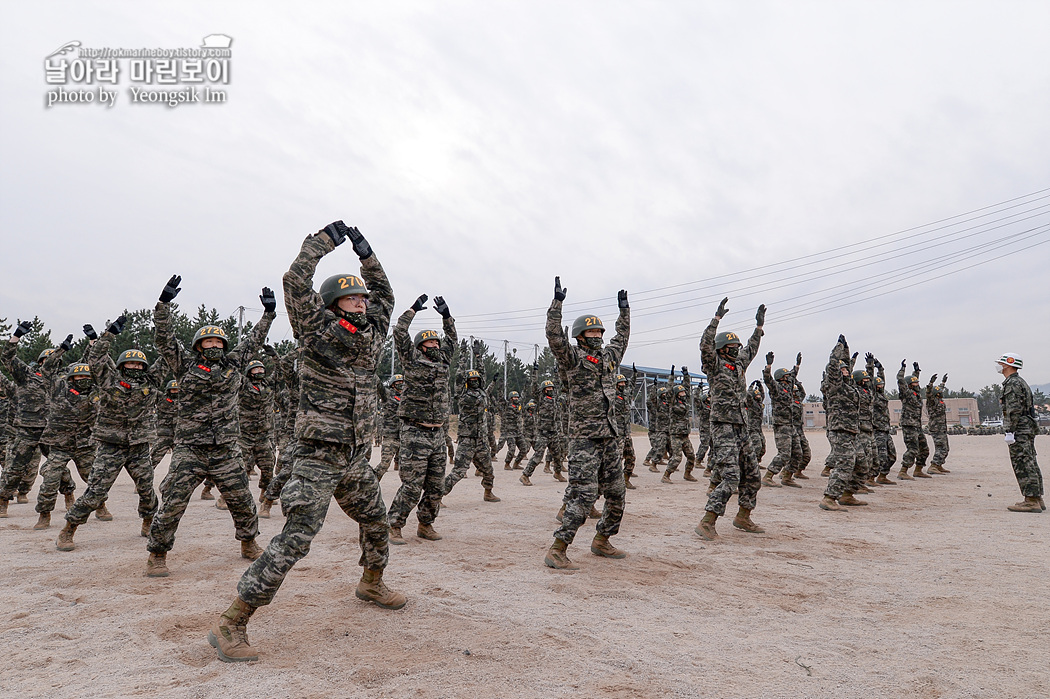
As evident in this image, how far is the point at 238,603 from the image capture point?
154 inches

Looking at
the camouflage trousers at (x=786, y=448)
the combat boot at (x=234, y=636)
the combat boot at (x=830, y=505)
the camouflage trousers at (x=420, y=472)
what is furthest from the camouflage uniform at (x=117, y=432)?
the camouflage trousers at (x=786, y=448)

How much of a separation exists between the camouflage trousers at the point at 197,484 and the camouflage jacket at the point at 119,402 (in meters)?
1.92

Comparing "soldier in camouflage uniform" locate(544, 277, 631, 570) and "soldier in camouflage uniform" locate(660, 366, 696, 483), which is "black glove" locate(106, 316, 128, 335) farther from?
"soldier in camouflage uniform" locate(660, 366, 696, 483)

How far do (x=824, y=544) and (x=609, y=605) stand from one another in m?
3.95

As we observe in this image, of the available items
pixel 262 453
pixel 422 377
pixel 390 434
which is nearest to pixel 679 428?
pixel 390 434

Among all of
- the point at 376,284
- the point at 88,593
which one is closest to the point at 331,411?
the point at 376,284

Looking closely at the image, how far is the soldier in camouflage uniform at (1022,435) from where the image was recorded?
9828mm

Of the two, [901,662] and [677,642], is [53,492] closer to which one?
[677,642]

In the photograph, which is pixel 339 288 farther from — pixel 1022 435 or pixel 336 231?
pixel 1022 435

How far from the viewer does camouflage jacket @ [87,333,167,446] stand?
7.56 metres

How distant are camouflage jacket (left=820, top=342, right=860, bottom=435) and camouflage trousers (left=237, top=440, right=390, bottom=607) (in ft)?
30.2

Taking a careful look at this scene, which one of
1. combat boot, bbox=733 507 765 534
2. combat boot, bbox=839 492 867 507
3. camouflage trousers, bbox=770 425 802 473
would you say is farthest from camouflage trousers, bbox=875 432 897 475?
combat boot, bbox=733 507 765 534

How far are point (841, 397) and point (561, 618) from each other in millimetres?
8502

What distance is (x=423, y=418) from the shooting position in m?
7.55
